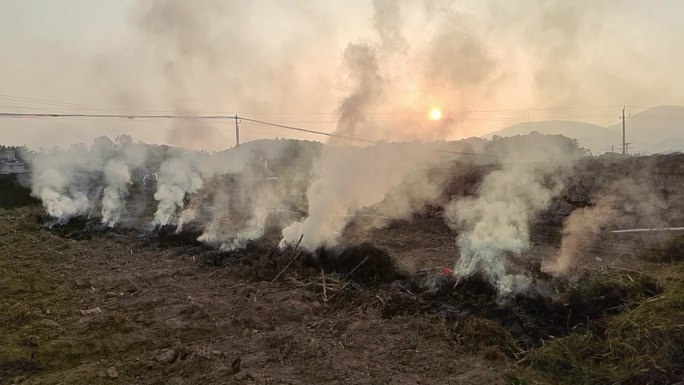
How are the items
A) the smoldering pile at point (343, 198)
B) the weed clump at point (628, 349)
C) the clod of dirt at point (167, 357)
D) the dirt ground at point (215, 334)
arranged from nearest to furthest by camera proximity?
1. the weed clump at point (628, 349)
2. the dirt ground at point (215, 334)
3. the clod of dirt at point (167, 357)
4. the smoldering pile at point (343, 198)

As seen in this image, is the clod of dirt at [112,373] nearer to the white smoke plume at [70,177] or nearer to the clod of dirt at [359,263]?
the clod of dirt at [359,263]

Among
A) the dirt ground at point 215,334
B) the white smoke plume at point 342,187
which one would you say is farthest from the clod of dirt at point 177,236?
the white smoke plume at point 342,187

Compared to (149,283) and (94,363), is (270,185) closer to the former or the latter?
(149,283)

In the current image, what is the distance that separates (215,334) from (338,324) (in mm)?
2386

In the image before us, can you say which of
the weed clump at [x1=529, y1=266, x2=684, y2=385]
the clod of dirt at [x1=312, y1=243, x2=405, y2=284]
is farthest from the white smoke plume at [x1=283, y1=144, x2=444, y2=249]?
the weed clump at [x1=529, y1=266, x2=684, y2=385]

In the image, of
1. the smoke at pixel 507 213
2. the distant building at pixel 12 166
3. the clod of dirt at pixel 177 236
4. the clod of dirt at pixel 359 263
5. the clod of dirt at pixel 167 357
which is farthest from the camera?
the distant building at pixel 12 166

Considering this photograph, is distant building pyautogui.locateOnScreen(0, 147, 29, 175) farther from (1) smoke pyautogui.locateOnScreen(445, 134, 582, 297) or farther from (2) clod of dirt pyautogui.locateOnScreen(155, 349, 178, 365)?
(2) clod of dirt pyautogui.locateOnScreen(155, 349, 178, 365)

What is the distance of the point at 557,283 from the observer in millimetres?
9531

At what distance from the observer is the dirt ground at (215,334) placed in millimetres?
6840

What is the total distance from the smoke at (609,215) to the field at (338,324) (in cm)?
126

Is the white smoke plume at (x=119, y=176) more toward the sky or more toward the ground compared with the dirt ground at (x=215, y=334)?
more toward the sky

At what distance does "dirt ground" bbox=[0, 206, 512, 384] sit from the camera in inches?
269

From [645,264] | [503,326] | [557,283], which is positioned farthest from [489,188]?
[503,326]

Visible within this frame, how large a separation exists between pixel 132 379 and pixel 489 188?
17.7m
